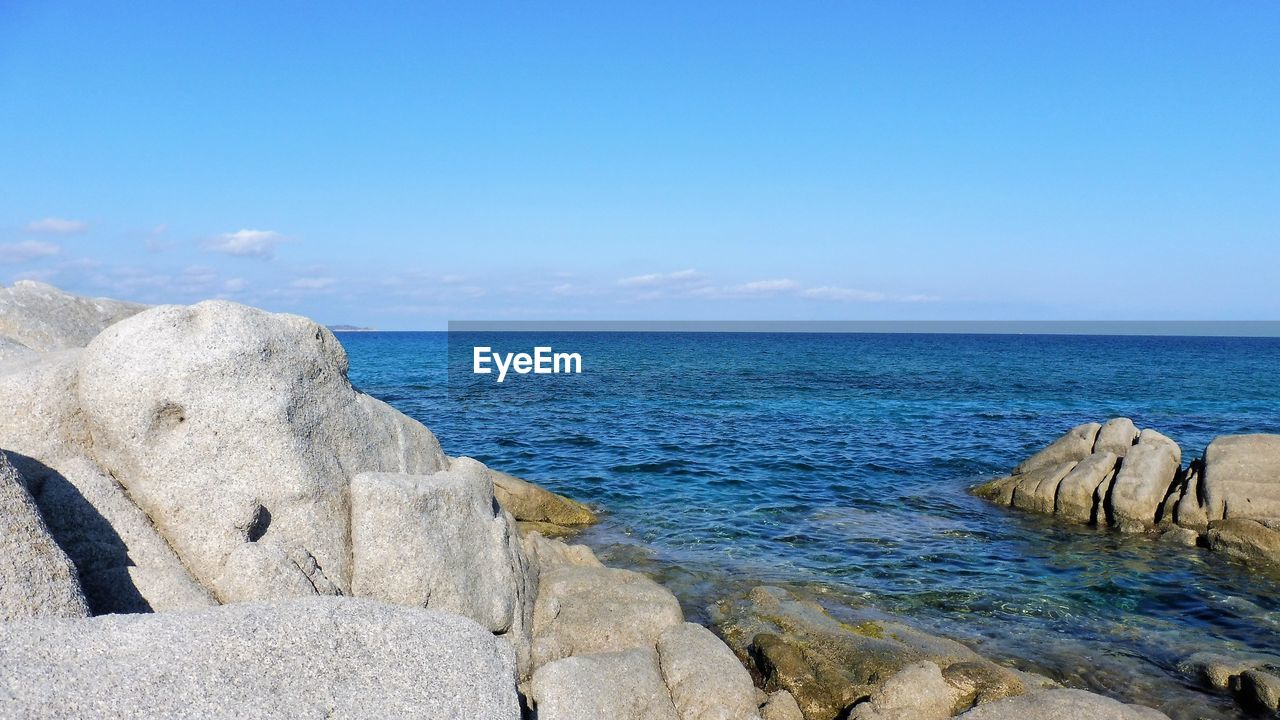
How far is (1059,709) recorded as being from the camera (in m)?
9.66

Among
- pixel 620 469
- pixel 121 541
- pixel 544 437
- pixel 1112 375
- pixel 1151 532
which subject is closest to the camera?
pixel 121 541

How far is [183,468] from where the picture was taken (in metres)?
9.40

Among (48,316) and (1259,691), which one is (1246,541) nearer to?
(1259,691)

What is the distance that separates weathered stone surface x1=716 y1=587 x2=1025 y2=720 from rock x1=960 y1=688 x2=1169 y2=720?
2.54 ft

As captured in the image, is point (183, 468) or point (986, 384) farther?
point (986, 384)

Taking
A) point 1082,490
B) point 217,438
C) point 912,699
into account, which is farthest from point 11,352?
point 1082,490

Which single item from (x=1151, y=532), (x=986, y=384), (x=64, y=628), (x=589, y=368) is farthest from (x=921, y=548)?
(x=589, y=368)

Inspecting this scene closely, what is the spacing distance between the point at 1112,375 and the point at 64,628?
88.9m

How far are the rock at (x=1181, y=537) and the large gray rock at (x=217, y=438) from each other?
20.9 m

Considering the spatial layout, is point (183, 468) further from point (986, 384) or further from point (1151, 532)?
point (986, 384)

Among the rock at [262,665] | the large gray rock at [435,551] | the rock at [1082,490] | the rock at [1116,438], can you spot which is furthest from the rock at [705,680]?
the rock at [1116,438]

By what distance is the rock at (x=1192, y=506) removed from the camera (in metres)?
20.6

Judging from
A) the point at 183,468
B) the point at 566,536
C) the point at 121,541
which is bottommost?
the point at 566,536

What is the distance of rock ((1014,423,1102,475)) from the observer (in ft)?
83.7
